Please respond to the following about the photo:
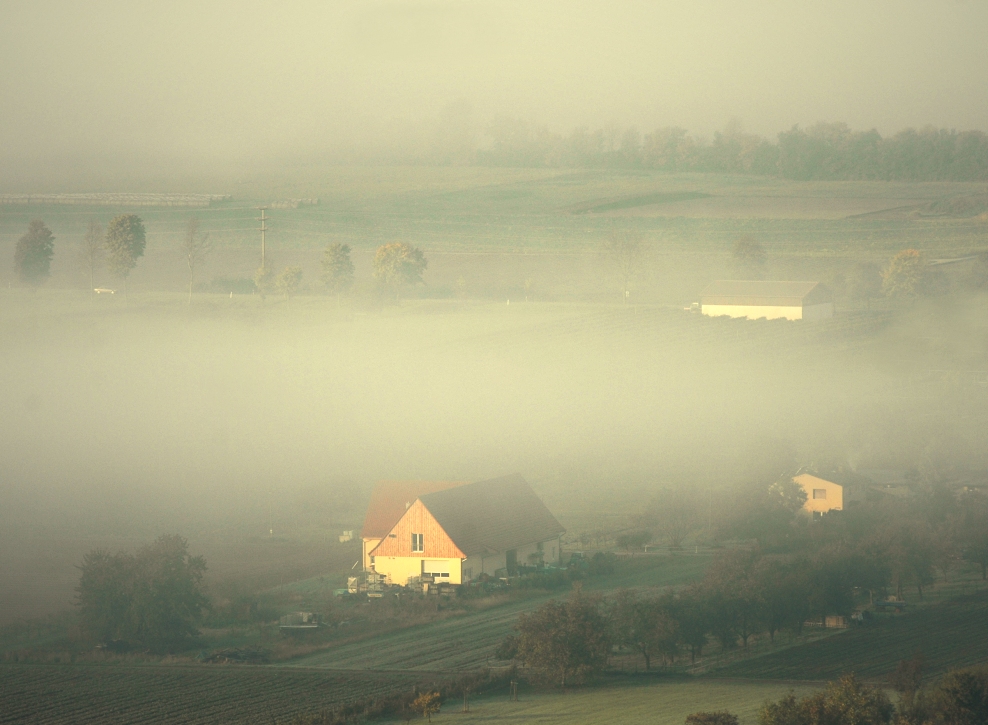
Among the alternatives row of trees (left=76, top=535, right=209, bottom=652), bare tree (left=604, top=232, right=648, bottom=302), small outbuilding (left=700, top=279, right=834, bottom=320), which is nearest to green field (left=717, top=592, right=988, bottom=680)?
row of trees (left=76, top=535, right=209, bottom=652)

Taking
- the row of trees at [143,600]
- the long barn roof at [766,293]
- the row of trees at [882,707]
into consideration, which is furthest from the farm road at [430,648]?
the long barn roof at [766,293]

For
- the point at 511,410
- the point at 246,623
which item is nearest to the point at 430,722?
the point at 246,623

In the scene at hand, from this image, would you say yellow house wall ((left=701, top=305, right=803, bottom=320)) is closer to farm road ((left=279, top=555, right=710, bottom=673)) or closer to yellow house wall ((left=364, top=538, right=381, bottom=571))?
yellow house wall ((left=364, top=538, right=381, bottom=571))

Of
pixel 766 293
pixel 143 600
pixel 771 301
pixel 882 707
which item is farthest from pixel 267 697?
pixel 766 293

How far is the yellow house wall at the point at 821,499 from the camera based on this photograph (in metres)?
38.0

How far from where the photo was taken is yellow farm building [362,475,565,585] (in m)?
30.3

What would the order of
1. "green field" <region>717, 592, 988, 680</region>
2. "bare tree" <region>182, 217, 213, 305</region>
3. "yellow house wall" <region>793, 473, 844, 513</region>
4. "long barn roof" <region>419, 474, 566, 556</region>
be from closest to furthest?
"green field" <region>717, 592, 988, 680</region>, "long barn roof" <region>419, 474, 566, 556</region>, "yellow house wall" <region>793, 473, 844, 513</region>, "bare tree" <region>182, 217, 213, 305</region>

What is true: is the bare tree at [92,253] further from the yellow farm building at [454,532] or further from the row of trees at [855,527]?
the row of trees at [855,527]

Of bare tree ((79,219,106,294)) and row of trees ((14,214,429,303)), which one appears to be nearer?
row of trees ((14,214,429,303))

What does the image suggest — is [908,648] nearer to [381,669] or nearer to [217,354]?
[381,669]

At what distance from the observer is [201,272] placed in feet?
263

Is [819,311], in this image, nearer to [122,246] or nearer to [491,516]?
[491,516]

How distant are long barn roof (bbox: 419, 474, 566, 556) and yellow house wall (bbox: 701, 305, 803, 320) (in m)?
35.0

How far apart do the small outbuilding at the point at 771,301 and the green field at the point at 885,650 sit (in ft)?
140
